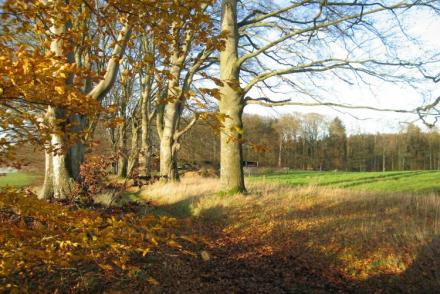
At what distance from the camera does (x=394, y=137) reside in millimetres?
50969

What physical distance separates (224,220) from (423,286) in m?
4.97

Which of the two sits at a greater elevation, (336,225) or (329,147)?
(329,147)

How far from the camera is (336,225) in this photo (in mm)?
7637

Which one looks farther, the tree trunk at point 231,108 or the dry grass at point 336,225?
the tree trunk at point 231,108

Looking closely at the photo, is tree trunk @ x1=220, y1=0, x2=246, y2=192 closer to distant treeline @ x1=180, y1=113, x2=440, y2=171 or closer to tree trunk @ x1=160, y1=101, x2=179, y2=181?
tree trunk @ x1=160, y1=101, x2=179, y2=181

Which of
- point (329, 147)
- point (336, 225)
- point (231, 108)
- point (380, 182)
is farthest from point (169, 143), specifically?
point (329, 147)

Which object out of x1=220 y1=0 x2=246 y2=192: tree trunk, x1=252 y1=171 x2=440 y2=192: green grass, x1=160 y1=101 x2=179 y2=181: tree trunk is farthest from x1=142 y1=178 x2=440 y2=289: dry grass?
x1=252 y1=171 x2=440 y2=192: green grass

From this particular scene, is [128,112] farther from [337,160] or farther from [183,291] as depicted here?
[337,160]

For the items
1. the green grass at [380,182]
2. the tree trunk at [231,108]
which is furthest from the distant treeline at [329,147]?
the tree trunk at [231,108]

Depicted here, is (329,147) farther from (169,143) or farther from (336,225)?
(336,225)

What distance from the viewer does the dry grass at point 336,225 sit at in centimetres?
566

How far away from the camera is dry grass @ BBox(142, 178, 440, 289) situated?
18.6 ft

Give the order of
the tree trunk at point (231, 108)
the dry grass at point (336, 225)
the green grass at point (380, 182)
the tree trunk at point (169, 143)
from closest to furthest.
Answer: the dry grass at point (336, 225), the tree trunk at point (231, 108), the tree trunk at point (169, 143), the green grass at point (380, 182)

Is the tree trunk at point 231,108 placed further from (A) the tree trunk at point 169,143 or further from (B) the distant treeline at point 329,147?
(B) the distant treeline at point 329,147
